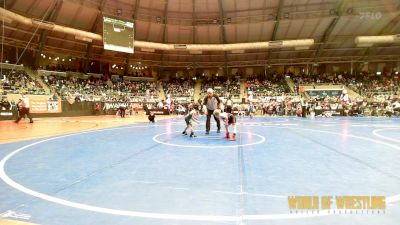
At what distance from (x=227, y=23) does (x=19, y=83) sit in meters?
26.7

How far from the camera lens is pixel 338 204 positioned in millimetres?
3510

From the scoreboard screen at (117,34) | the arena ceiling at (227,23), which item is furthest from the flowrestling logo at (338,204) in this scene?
the arena ceiling at (227,23)

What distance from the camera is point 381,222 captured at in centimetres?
296

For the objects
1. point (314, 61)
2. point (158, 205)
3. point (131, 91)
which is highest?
point (314, 61)

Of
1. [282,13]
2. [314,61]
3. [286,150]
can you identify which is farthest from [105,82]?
[286,150]

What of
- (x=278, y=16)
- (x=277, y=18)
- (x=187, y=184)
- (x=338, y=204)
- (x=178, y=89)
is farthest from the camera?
(x=178, y=89)

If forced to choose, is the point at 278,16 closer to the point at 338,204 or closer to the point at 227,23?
the point at 227,23

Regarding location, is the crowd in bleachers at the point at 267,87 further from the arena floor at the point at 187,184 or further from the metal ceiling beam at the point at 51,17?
the arena floor at the point at 187,184

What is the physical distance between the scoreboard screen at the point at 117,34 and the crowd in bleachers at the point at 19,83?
915 cm

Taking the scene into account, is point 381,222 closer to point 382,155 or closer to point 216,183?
point 216,183

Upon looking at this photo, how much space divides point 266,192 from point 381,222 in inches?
55.8

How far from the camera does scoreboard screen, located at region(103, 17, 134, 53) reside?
113ft

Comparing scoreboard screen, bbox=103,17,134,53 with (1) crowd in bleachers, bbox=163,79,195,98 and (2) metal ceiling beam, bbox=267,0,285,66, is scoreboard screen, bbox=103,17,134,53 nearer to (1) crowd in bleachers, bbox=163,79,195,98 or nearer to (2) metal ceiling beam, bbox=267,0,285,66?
(1) crowd in bleachers, bbox=163,79,195,98

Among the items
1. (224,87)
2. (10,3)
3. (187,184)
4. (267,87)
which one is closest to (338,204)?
Answer: (187,184)
